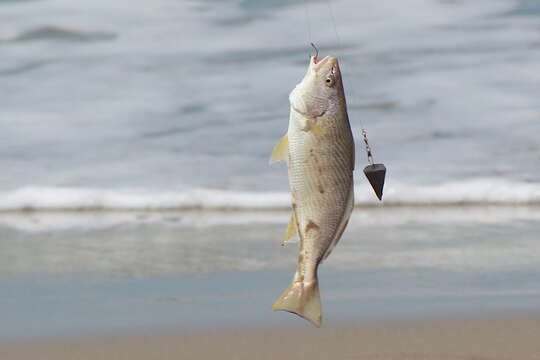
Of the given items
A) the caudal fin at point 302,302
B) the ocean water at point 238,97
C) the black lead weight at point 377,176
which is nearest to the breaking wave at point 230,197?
the ocean water at point 238,97

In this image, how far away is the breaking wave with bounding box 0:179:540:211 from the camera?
685 centimetres

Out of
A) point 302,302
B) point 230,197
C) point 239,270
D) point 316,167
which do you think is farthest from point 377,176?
point 230,197

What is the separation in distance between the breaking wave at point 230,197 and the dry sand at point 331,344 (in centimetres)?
283

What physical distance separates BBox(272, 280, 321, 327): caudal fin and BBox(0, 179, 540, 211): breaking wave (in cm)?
421

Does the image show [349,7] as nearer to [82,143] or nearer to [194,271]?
[82,143]

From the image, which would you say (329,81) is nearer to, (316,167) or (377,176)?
(316,167)

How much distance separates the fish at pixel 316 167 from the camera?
252 centimetres

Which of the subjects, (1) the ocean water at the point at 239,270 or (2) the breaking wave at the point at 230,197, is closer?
(1) the ocean water at the point at 239,270

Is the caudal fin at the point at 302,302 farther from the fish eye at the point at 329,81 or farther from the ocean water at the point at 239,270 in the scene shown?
the ocean water at the point at 239,270

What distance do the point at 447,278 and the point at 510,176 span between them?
2.58 m

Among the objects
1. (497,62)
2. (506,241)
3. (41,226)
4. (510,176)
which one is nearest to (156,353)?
(506,241)

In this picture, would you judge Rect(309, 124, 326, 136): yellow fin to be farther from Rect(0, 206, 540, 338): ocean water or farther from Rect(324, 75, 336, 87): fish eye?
Rect(0, 206, 540, 338): ocean water

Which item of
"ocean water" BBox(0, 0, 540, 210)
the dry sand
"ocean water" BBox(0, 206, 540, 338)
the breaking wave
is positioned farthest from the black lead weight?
the breaking wave

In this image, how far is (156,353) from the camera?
3.77 meters
